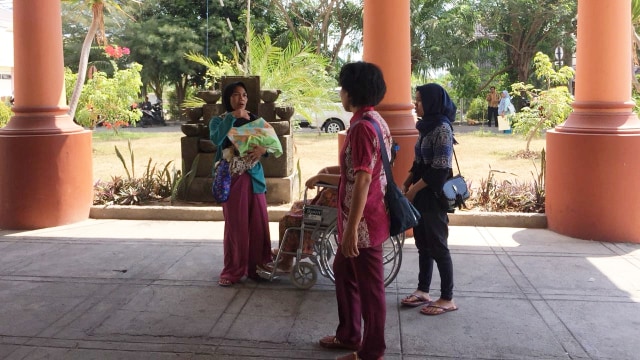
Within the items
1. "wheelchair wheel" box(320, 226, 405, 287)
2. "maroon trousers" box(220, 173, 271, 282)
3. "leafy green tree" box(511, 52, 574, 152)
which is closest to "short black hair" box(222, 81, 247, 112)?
"maroon trousers" box(220, 173, 271, 282)

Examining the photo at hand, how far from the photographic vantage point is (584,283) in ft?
17.0

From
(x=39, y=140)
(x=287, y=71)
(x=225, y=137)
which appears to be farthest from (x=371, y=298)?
(x=287, y=71)

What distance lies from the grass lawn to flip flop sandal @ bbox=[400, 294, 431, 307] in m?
5.73

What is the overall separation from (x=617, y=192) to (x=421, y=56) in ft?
77.5

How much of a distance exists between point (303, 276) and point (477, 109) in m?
26.0

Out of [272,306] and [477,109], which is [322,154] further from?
[477,109]

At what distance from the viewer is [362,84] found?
3438 mm

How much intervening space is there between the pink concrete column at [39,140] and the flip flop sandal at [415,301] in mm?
4545

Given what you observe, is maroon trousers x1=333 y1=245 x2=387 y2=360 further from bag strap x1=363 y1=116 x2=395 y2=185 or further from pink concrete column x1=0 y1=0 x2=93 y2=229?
pink concrete column x1=0 y1=0 x2=93 y2=229

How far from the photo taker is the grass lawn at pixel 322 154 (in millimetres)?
12422

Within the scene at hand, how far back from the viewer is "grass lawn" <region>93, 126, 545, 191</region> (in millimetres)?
12422

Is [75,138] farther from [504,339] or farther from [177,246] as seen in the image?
[504,339]

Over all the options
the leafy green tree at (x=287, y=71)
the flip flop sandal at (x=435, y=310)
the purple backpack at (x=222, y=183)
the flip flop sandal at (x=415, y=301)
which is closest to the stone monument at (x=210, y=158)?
the leafy green tree at (x=287, y=71)

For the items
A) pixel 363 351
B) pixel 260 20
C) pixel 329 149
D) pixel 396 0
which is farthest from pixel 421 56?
pixel 363 351
